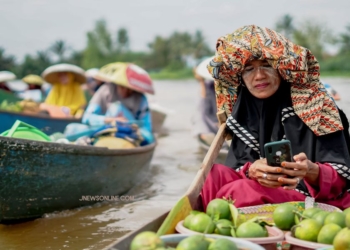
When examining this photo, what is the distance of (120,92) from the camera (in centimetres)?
649

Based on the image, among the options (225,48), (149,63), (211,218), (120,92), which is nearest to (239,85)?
(225,48)

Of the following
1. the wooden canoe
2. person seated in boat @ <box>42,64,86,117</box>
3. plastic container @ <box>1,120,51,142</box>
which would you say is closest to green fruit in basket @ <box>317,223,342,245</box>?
plastic container @ <box>1,120,51,142</box>

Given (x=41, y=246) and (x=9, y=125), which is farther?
(x=9, y=125)

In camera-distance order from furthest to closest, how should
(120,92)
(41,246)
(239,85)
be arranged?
(120,92)
(41,246)
(239,85)

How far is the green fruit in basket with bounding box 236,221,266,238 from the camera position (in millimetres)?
2080

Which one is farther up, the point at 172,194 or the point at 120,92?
the point at 120,92

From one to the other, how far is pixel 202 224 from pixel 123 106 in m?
4.16

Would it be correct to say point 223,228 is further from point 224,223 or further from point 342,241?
point 342,241

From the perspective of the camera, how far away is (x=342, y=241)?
1816 millimetres

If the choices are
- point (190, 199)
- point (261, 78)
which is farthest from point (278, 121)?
point (190, 199)

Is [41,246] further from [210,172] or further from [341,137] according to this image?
[341,137]

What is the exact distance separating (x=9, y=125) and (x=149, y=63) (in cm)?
7164

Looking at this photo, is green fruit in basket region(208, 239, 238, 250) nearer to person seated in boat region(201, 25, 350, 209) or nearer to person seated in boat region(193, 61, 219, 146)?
person seated in boat region(201, 25, 350, 209)

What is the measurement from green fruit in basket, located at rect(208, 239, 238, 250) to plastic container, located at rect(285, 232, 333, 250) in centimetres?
33
